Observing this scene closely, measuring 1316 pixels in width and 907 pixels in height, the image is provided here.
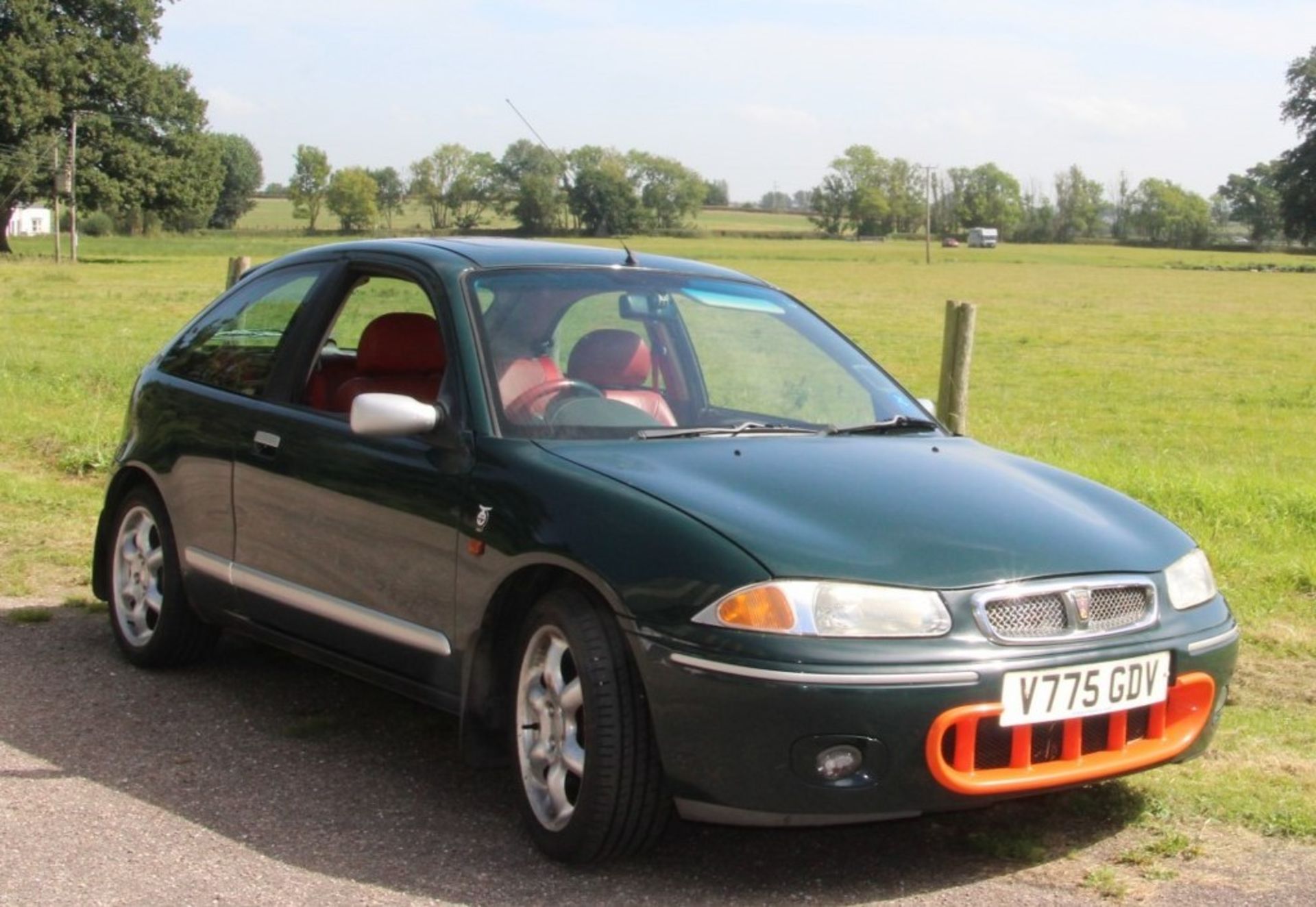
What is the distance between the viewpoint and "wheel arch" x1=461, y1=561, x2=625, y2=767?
4.64 meters

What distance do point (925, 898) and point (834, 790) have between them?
41cm

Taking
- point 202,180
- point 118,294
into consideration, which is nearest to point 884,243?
point 202,180

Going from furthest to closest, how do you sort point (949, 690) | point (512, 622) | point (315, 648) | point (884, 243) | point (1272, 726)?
1. point (884, 243)
2. point (1272, 726)
3. point (315, 648)
4. point (512, 622)
5. point (949, 690)

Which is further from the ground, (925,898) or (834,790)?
(834,790)

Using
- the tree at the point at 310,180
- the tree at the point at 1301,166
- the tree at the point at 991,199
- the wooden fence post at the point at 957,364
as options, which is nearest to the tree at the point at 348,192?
Answer: the tree at the point at 310,180

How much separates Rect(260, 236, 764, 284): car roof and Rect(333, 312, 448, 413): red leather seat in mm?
246

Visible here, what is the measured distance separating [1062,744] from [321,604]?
2282 mm

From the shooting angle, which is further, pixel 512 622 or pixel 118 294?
pixel 118 294

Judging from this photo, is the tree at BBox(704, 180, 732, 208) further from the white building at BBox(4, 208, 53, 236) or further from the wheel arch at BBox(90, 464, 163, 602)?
the wheel arch at BBox(90, 464, 163, 602)

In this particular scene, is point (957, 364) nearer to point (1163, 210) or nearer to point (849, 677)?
point (849, 677)

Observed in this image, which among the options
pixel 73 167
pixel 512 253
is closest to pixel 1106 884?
pixel 512 253

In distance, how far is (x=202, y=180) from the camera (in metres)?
70.9

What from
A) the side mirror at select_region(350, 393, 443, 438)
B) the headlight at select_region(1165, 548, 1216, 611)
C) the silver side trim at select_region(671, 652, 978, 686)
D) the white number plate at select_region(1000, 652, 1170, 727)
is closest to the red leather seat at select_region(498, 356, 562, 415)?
the side mirror at select_region(350, 393, 443, 438)

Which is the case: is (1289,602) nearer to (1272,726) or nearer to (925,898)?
(1272,726)
